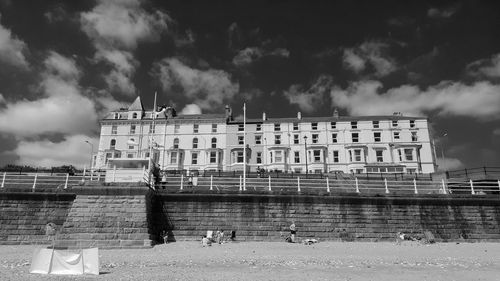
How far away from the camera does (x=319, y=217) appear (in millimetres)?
21031

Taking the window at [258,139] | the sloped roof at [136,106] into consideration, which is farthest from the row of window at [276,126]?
the window at [258,139]

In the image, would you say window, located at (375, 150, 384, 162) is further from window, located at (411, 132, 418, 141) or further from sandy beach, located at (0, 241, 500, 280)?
sandy beach, located at (0, 241, 500, 280)

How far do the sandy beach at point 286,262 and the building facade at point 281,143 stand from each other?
35.2 metres

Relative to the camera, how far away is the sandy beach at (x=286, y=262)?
11.2 meters

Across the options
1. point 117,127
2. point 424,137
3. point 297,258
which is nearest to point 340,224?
point 297,258

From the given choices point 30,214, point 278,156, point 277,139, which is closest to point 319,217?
point 30,214

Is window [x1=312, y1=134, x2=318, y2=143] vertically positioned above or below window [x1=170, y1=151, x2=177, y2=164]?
above

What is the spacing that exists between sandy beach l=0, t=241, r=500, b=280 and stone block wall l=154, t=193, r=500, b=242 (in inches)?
57.4

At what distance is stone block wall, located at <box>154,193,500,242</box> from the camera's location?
20453mm

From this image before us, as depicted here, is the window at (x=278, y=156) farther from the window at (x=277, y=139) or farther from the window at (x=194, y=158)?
the window at (x=194, y=158)

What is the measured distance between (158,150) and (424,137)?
41.2 m

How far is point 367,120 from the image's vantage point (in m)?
56.9

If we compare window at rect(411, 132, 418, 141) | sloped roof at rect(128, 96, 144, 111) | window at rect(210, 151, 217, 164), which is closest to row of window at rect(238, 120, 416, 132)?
window at rect(411, 132, 418, 141)

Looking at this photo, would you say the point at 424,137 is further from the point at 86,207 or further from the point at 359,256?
the point at 86,207
